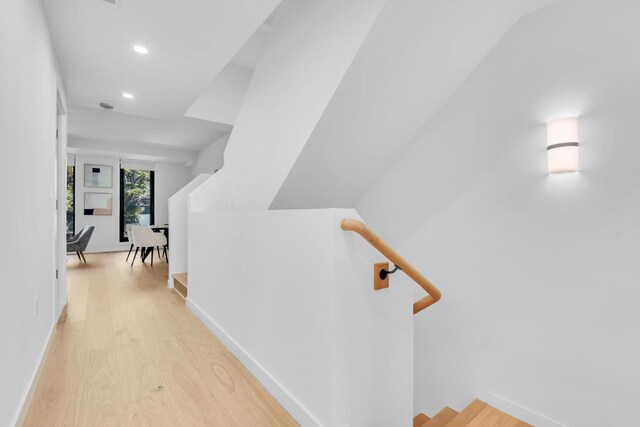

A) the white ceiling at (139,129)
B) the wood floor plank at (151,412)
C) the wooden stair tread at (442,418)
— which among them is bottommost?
the wooden stair tread at (442,418)

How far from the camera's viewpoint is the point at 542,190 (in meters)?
1.85

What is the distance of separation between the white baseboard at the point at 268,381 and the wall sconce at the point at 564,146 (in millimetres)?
1905

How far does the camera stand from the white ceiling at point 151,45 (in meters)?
2.19

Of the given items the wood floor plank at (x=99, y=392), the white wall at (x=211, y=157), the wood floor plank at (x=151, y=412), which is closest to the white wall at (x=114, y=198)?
the white wall at (x=211, y=157)

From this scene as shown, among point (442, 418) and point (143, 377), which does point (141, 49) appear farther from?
point (442, 418)

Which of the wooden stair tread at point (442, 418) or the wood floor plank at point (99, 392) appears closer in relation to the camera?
the wood floor plank at point (99, 392)

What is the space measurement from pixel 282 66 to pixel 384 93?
926 mm

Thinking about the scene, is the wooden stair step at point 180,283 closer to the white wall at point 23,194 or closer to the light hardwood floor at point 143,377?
the light hardwood floor at point 143,377

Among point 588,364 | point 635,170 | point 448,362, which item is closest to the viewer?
point 635,170

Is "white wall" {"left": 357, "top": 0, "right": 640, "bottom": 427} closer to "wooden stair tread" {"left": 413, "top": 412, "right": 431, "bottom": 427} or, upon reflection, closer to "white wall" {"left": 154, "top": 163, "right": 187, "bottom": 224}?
"wooden stair tread" {"left": 413, "top": 412, "right": 431, "bottom": 427}

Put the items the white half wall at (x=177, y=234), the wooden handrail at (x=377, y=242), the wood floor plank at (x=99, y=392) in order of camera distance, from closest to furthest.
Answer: the wooden handrail at (x=377, y=242) < the wood floor plank at (x=99, y=392) < the white half wall at (x=177, y=234)

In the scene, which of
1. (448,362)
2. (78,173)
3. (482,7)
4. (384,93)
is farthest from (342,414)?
(78,173)

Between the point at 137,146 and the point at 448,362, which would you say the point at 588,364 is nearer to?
the point at 448,362

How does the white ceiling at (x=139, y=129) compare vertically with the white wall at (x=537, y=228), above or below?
above
